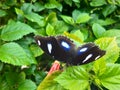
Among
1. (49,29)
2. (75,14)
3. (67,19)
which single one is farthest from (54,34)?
(75,14)

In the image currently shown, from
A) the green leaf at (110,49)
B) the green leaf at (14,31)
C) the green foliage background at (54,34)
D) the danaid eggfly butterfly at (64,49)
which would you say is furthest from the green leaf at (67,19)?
the danaid eggfly butterfly at (64,49)

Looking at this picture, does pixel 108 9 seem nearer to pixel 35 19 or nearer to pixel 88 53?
pixel 35 19

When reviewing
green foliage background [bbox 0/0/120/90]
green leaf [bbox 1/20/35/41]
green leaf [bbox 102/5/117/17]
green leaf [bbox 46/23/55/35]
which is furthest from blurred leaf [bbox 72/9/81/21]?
green leaf [bbox 1/20/35/41]

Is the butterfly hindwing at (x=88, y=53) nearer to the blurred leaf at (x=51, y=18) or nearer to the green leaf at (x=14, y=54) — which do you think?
the green leaf at (x=14, y=54)

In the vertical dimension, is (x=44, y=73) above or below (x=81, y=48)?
below

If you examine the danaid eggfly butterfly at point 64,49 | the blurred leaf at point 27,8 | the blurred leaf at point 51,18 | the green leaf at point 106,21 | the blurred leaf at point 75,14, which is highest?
the danaid eggfly butterfly at point 64,49

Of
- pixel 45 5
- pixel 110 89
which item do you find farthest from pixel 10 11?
pixel 110 89

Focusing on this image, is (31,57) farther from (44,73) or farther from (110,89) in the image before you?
(110,89)
